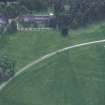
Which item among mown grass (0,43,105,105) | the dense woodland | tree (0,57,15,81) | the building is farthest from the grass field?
the dense woodland

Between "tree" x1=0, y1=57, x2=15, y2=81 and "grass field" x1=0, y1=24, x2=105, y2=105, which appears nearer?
"grass field" x1=0, y1=24, x2=105, y2=105

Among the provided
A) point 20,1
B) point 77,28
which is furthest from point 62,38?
point 20,1

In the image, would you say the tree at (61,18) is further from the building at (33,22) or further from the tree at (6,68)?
the tree at (6,68)

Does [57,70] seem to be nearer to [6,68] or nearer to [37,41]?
[37,41]

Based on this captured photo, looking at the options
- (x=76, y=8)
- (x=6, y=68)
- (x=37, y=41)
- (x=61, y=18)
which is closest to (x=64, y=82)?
(x=6, y=68)

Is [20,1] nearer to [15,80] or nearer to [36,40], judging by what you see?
[36,40]

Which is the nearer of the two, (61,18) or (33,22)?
(33,22)

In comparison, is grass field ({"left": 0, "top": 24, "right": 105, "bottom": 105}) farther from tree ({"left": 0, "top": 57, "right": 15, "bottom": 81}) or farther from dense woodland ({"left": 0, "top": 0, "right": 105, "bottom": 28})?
dense woodland ({"left": 0, "top": 0, "right": 105, "bottom": 28})

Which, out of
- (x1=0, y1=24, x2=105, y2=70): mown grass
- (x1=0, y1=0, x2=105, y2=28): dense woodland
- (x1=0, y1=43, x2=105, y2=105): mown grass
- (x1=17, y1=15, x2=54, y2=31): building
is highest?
(x1=0, y1=0, x2=105, y2=28): dense woodland

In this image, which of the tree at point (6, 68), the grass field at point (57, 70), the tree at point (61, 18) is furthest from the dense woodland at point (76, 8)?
the tree at point (6, 68)
